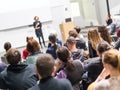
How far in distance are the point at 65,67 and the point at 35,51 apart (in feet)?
3.56

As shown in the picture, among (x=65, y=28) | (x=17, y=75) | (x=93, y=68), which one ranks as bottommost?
(x=65, y=28)

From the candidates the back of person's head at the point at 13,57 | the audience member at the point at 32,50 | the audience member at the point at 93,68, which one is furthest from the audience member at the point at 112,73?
the audience member at the point at 32,50

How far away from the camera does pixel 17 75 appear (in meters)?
3.11

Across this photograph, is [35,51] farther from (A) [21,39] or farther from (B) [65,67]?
(A) [21,39]

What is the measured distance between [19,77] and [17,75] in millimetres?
36

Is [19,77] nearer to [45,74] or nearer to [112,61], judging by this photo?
[45,74]

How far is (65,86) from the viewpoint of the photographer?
2381mm

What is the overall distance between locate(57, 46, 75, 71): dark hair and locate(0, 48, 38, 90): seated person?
1.15 feet

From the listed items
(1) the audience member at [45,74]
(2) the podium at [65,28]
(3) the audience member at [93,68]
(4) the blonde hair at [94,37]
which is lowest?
(2) the podium at [65,28]

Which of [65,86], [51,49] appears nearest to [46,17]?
[51,49]

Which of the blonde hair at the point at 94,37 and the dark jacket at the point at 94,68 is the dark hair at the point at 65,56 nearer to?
the dark jacket at the point at 94,68

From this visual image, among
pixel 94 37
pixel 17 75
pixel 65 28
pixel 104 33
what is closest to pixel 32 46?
pixel 94 37

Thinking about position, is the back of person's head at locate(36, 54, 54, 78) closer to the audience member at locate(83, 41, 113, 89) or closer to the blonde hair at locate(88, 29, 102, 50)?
the audience member at locate(83, 41, 113, 89)

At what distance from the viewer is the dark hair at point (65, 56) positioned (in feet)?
10.6
